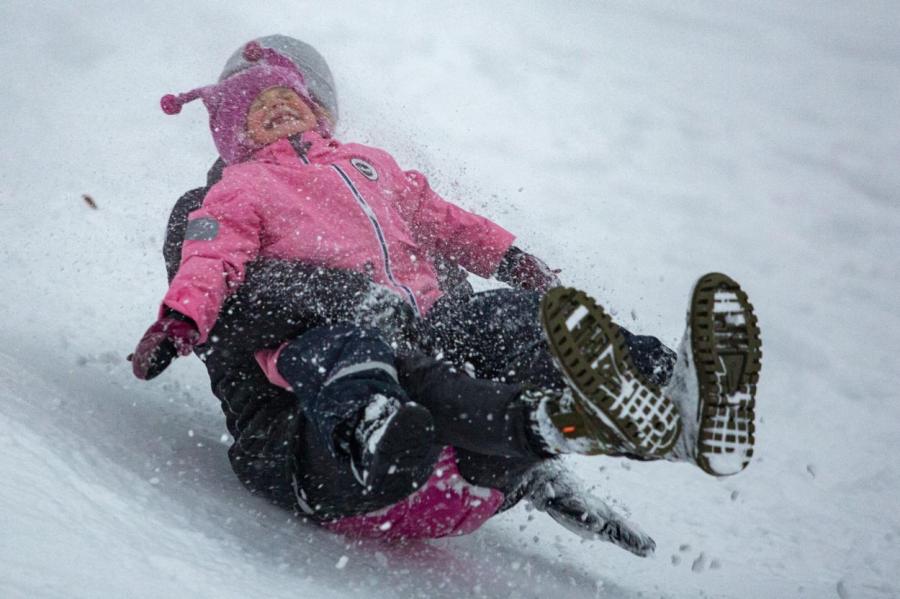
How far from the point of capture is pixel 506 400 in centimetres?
142

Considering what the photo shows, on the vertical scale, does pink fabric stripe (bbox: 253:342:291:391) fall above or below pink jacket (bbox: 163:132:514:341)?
below

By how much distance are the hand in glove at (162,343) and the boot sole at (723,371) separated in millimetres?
942

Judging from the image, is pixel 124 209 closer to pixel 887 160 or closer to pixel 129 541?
pixel 129 541

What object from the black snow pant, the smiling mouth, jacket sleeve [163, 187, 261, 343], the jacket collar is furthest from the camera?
the smiling mouth

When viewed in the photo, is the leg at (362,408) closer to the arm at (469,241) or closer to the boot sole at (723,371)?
the boot sole at (723,371)

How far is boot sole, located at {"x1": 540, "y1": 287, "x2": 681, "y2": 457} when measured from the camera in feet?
4.17

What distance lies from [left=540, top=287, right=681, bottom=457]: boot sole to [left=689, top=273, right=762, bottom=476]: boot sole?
2.4 inches

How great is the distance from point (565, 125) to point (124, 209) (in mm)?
2184

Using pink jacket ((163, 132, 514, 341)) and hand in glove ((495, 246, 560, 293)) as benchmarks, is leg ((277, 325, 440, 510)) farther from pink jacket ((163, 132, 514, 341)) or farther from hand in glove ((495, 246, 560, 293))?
hand in glove ((495, 246, 560, 293))

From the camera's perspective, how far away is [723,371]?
1.35m

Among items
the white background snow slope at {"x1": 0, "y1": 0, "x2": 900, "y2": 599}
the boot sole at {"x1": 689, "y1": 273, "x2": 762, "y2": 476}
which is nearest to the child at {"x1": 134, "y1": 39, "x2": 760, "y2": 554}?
the boot sole at {"x1": 689, "y1": 273, "x2": 762, "y2": 476}

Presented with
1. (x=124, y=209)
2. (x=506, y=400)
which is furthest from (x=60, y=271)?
(x=506, y=400)

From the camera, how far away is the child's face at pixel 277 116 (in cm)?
229

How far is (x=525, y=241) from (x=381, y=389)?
2.02 meters
